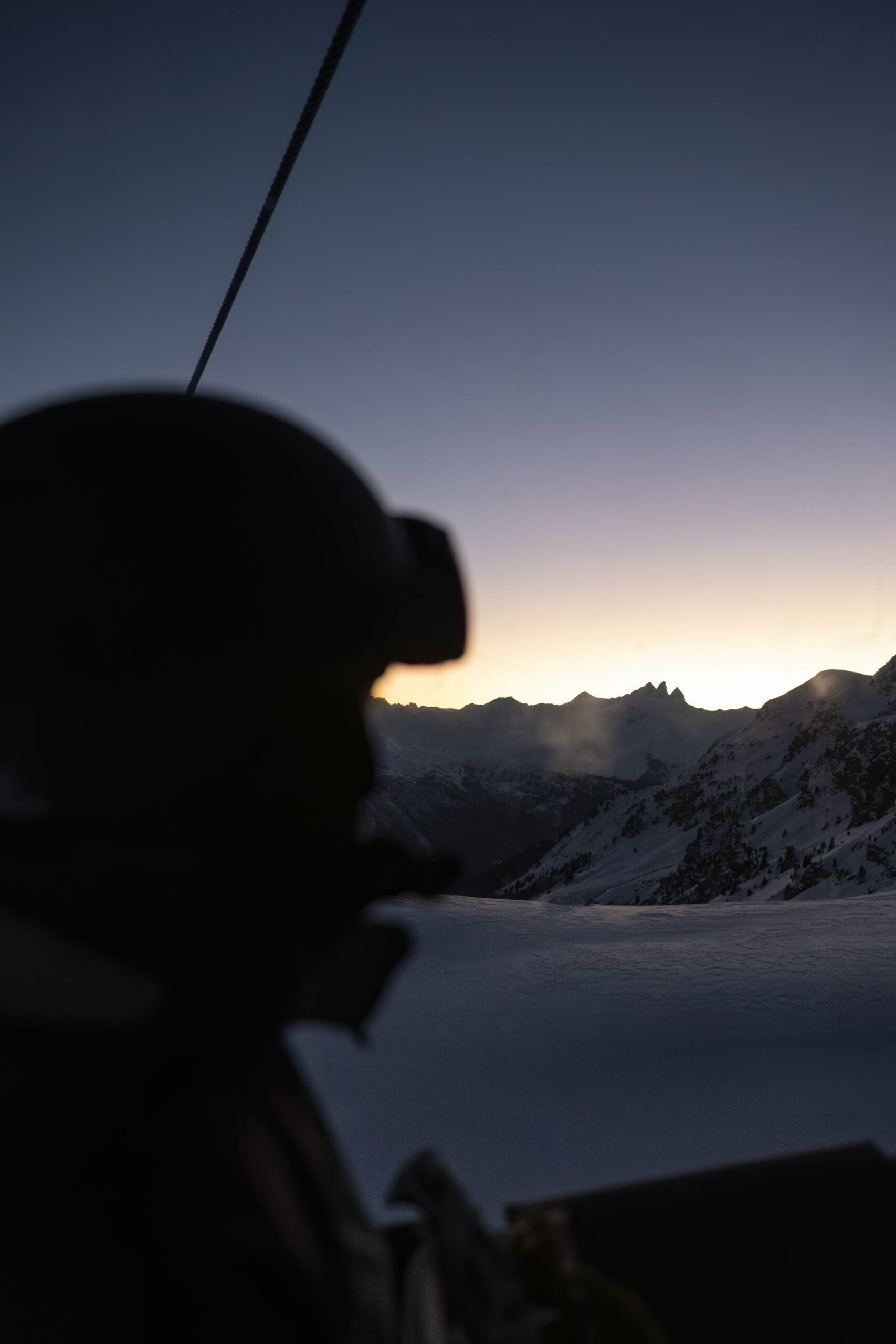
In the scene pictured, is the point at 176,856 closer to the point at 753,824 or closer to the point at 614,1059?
the point at 614,1059

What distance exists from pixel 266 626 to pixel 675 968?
349cm

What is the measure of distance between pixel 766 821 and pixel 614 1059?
1860cm

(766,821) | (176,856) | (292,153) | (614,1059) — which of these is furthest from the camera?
(766,821)

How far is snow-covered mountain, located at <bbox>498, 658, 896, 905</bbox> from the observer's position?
1247cm

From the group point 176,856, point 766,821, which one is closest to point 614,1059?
point 176,856

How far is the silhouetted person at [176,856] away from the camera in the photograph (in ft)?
1.44

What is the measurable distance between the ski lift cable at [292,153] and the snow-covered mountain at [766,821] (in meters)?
10.1

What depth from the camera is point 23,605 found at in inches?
19.7

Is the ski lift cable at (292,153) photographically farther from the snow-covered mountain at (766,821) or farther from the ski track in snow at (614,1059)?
the snow-covered mountain at (766,821)

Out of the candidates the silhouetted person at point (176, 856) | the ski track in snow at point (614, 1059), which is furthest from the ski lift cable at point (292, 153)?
the ski track in snow at point (614, 1059)

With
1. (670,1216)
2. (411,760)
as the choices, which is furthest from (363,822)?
(411,760)

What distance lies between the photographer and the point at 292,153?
5.51 feet

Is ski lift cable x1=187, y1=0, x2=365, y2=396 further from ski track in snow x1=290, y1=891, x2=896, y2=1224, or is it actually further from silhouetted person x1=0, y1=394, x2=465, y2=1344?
ski track in snow x1=290, y1=891, x2=896, y2=1224

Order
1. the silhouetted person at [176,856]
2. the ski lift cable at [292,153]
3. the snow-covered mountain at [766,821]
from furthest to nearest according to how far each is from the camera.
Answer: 1. the snow-covered mountain at [766,821]
2. the ski lift cable at [292,153]
3. the silhouetted person at [176,856]
